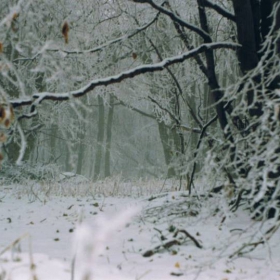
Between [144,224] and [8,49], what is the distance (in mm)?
10420

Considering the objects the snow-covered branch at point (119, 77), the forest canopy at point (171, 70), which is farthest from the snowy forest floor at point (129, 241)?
the snow-covered branch at point (119, 77)

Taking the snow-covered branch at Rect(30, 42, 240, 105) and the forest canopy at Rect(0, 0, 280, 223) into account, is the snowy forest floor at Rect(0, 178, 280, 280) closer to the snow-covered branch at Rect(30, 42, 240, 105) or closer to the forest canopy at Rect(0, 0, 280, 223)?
the forest canopy at Rect(0, 0, 280, 223)

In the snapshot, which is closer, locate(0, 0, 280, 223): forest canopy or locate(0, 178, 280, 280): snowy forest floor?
locate(0, 0, 280, 223): forest canopy

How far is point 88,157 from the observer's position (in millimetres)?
36375

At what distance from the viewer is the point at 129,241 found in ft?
15.1

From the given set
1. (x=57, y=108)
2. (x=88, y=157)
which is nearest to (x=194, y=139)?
(x=57, y=108)

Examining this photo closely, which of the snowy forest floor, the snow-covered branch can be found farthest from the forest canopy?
A: the snowy forest floor

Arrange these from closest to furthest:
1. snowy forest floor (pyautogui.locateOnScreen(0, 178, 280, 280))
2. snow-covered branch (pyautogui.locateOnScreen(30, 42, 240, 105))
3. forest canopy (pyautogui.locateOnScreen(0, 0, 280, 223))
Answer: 1. forest canopy (pyautogui.locateOnScreen(0, 0, 280, 223))
2. snowy forest floor (pyautogui.locateOnScreen(0, 178, 280, 280))
3. snow-covered branch (pyautogui.locateOnScreen(30, 42, 240, 105))

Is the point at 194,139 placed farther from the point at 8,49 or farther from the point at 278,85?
the point at 278,85

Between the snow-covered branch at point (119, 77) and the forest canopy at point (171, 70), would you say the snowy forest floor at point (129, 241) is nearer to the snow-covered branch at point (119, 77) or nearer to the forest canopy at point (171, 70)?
the forest canopy at point (171, 70)

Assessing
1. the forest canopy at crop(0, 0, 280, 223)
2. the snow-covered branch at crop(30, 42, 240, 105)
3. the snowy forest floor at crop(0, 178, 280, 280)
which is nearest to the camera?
the forest canopy at crop(0, 0, 280, 223)

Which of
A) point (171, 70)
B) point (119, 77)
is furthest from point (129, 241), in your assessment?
point (171, 70)

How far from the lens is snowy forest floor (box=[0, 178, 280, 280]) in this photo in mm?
3025

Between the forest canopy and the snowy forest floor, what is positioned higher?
the forest canopy
